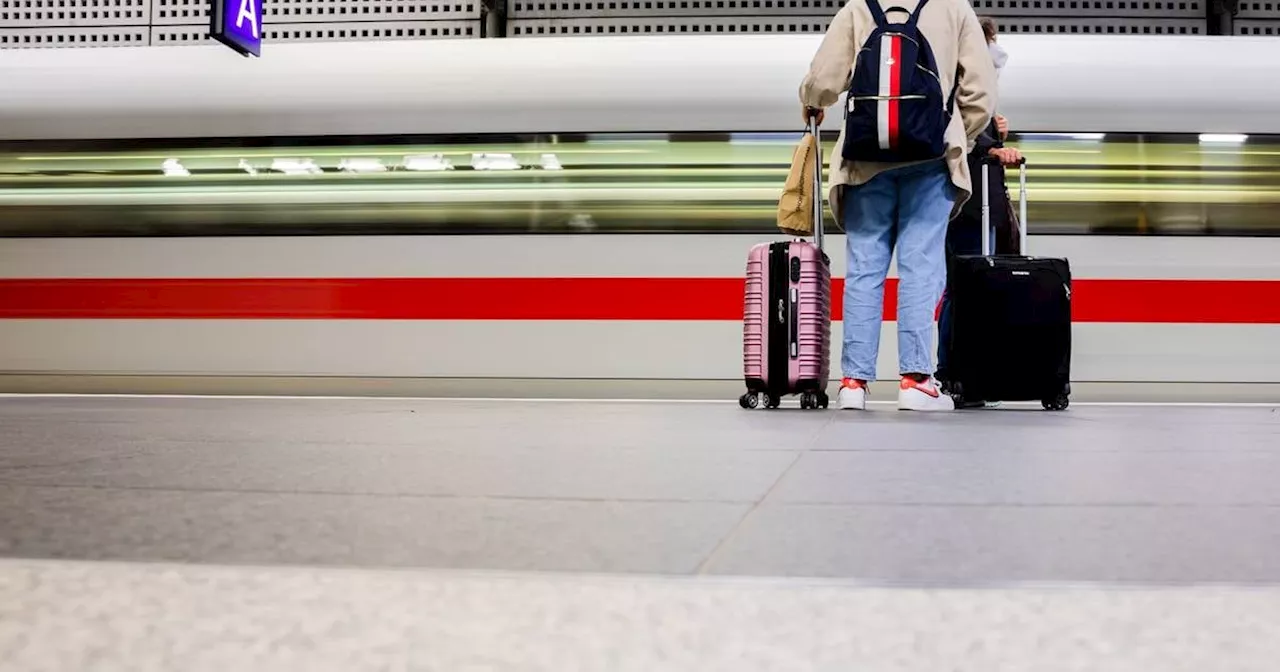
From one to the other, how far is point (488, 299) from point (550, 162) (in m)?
0.84

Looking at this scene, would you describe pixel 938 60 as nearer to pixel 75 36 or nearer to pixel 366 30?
pixel 366 30

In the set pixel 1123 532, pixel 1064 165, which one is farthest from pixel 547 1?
pixel 1123 532

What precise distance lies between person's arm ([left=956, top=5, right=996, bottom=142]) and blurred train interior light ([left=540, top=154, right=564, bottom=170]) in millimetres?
2748

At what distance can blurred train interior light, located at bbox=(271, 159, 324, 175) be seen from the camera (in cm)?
695

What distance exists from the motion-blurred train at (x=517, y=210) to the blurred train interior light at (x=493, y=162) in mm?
18

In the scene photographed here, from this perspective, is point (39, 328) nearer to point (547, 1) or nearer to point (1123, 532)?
point (547, 1)

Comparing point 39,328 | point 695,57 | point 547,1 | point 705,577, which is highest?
point 547,1

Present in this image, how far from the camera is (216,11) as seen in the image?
258 inches

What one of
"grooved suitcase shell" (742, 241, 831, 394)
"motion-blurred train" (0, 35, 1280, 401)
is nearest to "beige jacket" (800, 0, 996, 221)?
"grooved suitcase shell" (742, 241, 831, 394)

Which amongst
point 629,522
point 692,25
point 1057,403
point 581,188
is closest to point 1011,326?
point 1057,403

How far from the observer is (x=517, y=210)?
22.1 ft

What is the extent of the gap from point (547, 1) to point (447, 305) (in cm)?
317

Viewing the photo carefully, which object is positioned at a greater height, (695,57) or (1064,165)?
(695,57)

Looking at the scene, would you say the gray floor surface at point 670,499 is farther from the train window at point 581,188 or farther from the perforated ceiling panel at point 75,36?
the perforated ceiling panel at point 75,36
